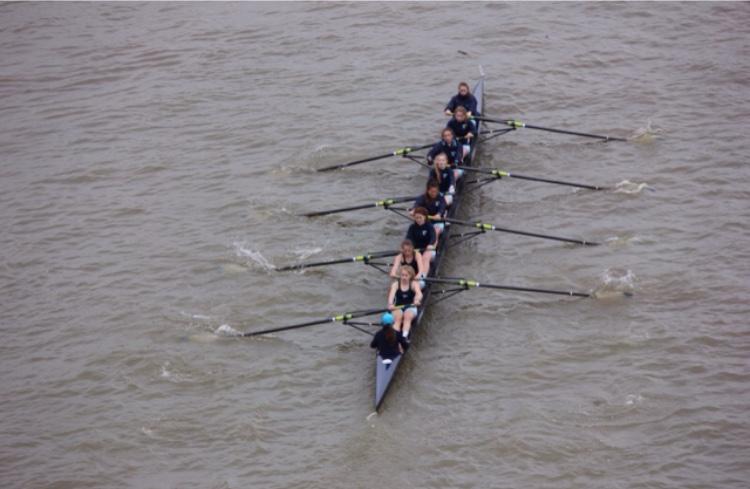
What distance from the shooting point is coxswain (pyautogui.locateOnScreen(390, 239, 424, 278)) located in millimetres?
14852

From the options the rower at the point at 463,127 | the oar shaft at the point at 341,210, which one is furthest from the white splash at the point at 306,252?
the rower at the point at 463,127

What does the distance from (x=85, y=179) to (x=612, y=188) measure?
11.3m

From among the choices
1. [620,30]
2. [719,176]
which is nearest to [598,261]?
[719,176]

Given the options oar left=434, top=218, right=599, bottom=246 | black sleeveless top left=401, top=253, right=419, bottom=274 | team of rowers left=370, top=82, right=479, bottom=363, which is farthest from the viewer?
oar left=434, top=218, right=599, bottom=246

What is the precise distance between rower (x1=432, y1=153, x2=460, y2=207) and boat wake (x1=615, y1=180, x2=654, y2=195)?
356 centimetres

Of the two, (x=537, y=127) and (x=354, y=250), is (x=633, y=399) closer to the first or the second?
(x=354, y=250)

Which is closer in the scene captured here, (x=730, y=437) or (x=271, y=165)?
(x=730, y=437)

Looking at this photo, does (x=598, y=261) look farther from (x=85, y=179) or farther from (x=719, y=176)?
(x=85, y=179)

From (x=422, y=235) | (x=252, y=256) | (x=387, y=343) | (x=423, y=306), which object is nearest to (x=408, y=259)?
(x=423, y=306)

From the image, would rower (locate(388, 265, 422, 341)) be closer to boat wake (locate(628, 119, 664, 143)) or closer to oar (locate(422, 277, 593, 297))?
oar (locate(422, 277, 593, 297))

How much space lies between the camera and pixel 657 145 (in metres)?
19.8

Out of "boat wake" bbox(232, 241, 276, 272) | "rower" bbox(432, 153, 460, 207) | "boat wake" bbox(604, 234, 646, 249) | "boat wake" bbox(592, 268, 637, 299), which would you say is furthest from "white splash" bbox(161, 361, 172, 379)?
"boat wake" bbox(604, 234, 646, 249)

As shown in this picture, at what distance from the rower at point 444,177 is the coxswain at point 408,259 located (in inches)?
88.5

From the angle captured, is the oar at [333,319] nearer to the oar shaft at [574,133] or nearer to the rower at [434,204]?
the rower at [434,204]
